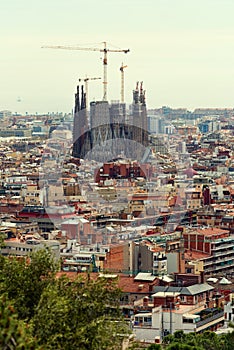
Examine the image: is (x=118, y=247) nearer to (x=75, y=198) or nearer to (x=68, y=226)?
(x=68, y=226)

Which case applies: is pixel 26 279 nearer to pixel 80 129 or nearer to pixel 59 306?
pixel 59 306

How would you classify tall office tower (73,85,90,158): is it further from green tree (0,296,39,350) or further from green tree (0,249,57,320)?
green tree (0,296,39,350)

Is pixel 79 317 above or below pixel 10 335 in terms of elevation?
below

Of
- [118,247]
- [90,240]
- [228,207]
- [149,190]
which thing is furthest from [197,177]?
[118,247]

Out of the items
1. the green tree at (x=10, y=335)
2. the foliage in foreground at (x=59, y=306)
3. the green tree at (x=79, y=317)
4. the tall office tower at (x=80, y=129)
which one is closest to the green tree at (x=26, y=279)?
the foliage in foreground at (x=59, y=306)

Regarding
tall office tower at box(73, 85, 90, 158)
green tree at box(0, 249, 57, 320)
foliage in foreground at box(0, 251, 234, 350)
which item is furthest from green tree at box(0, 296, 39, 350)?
tall office tower at box(73, 85, 90, 158)

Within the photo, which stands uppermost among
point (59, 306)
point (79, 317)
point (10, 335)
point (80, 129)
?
point (80, 129)

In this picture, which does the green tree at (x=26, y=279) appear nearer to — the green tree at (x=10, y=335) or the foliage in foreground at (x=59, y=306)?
the foliage in foreground at (x=59, y=306)

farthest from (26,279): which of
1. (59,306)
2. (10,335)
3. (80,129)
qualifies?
(80,129)
